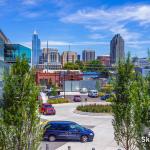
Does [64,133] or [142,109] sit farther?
[64,133]

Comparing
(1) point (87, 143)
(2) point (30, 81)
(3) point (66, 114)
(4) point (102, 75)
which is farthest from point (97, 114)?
(4) point (102, 75)

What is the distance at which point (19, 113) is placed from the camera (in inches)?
481

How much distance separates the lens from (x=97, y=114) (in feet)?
146

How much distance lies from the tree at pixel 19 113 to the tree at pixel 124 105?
555cm

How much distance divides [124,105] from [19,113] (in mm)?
6654

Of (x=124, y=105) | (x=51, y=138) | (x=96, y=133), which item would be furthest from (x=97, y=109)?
(x=124, y=105)

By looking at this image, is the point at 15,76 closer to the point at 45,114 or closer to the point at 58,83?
the point at 45,114

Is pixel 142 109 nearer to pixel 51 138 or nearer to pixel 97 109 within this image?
pixel 51 138

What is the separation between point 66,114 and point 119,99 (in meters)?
28.7

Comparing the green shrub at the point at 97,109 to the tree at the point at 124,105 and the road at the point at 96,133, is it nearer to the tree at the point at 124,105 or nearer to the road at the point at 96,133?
the road at the point at 96,133

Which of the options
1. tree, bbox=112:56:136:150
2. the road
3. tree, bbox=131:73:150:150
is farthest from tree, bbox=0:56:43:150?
the road

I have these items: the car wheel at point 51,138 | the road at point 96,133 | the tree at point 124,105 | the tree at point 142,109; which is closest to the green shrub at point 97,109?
the road at point 96,133

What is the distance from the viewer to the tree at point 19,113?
1224 centimetres

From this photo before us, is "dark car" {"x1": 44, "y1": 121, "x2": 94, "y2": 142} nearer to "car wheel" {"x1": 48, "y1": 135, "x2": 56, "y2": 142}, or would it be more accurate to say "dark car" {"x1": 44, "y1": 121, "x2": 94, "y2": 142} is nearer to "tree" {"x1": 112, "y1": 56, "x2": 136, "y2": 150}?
"car wheel" {"x1": 48, "y1": 135, "x2": 56, "y2": 142}
